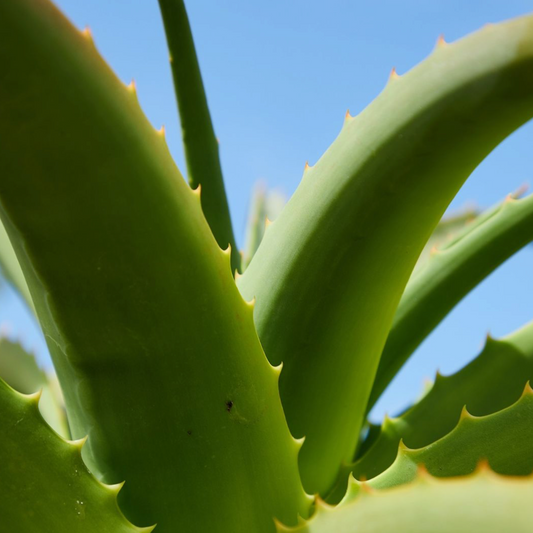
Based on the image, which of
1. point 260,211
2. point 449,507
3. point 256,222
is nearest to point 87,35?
point 449,507

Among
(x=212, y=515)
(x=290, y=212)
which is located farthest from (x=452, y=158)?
(x=212, y=515)

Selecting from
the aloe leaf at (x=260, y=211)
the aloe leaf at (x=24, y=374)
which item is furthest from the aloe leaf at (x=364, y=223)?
the aloe leaf at (x=260, y=211)

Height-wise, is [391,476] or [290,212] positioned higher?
[290,212]

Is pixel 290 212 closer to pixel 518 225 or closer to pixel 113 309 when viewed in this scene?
pixel 113 309

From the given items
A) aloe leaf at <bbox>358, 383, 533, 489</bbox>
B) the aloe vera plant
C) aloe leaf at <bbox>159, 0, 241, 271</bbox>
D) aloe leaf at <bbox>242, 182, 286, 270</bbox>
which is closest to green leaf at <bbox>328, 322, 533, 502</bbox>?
the aloe vera plant

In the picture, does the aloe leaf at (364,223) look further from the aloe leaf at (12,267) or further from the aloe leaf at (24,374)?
the aloe leaf at (24,374)

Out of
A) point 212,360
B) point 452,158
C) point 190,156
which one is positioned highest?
point 190,156
